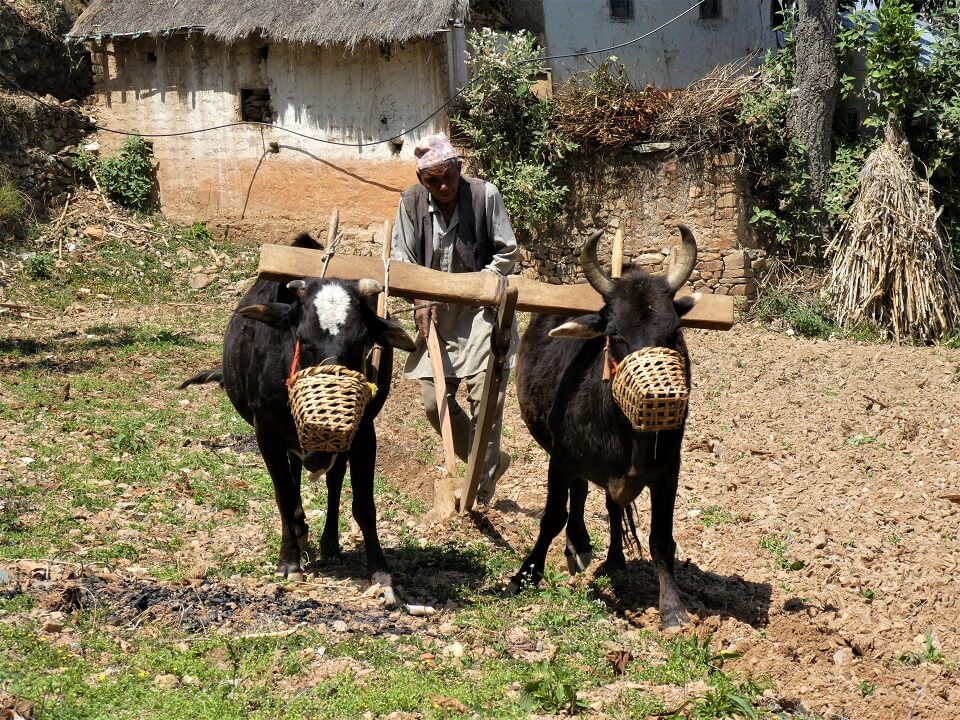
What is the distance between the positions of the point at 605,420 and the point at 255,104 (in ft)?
41.0

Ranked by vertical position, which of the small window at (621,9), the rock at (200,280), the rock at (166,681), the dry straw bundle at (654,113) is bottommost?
the rock at (166,681)

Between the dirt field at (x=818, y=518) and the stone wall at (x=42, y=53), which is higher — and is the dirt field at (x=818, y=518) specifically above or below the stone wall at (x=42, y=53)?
below

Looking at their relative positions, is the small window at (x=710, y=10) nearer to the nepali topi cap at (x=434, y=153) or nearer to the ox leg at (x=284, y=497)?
the nepali topi cap at (x=434, y=153)

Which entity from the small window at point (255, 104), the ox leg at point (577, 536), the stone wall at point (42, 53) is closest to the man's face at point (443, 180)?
the ox leg at point (577, 536)

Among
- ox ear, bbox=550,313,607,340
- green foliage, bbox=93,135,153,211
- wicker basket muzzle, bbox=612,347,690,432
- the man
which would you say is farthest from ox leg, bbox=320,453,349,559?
green foliage, bbox=93,135,153,211

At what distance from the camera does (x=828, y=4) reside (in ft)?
48.4

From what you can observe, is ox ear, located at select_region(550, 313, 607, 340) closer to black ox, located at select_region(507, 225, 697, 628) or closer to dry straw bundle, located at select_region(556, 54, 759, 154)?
black ox, located at select_region(507, 225, 697, 628)

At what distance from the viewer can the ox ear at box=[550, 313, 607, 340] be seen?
17.1 feet

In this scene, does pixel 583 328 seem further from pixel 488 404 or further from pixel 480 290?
pixel 488 404

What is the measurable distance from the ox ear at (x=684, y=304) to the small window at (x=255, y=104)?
12.4 metres

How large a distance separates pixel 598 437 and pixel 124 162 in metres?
13.3

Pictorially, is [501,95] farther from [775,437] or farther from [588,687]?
[588,687]

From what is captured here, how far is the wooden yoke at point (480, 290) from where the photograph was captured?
17.6ft

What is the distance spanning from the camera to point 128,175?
55.4 ft
